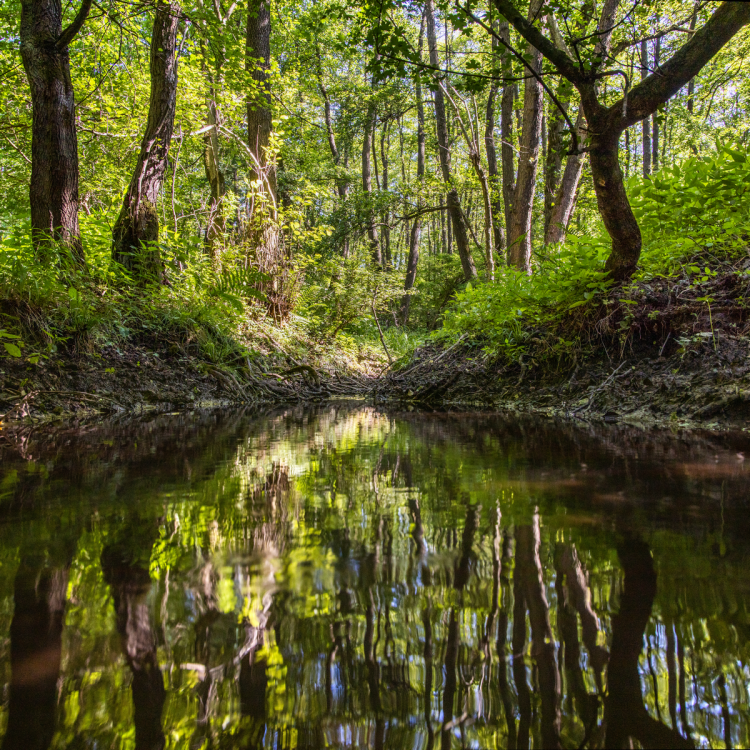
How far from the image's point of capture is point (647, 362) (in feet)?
12.9

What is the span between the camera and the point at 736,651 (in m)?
0.74

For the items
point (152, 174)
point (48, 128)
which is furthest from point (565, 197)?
point (48, 128)

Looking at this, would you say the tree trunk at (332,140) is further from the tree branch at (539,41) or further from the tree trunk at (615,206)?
the tree branch at (539,41)

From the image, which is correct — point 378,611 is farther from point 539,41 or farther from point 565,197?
point 565,197

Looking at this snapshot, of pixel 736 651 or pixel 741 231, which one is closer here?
pixel 736 651

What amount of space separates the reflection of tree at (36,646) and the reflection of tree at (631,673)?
69 cm

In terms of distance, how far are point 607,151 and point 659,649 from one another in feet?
12.2

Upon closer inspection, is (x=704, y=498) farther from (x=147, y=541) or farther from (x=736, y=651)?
(x=147, y=541)

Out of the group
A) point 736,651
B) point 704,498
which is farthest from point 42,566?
point 704,498

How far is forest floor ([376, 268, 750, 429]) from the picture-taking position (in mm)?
3336

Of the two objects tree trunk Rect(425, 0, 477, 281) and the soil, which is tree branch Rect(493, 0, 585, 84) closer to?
the soil

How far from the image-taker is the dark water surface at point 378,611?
2.01ft

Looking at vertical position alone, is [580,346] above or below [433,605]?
above

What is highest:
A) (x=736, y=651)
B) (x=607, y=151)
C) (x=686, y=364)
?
(x=607, y=151)
